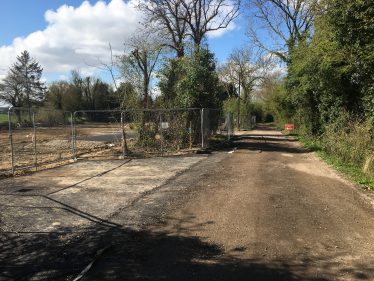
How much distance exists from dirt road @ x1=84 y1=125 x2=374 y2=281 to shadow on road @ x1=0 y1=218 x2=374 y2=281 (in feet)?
0.04

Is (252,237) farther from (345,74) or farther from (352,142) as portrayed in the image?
(345,74)

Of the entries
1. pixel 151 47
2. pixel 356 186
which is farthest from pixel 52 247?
pixel 151 47

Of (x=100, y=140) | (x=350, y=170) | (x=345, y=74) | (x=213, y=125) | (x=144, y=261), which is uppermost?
(x=345, y=74)

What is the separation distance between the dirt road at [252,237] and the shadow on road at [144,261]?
13 mm

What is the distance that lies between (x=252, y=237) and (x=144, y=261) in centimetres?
Answer: 186

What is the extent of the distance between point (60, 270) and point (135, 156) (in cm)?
1255

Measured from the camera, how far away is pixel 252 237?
21.6 feet

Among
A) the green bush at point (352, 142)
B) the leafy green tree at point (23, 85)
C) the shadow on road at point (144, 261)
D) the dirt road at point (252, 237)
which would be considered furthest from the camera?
the leafy green tree at point (23, 85)

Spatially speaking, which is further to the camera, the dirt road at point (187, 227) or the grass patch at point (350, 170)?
the grass patch at point (350, 170)

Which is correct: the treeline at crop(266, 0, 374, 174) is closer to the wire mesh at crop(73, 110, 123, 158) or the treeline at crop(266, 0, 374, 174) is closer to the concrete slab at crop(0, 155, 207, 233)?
the concrete slab at crop(0, 155, 207, 233)

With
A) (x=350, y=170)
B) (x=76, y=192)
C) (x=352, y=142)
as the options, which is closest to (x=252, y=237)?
(x=76, y=192)

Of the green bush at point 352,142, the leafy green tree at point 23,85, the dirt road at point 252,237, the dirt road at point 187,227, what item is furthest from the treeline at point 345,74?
the leafy green tree at point 23,85

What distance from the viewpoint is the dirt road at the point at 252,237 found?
210 inches

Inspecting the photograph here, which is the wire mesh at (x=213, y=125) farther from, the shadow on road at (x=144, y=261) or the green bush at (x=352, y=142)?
the shadow on road at (x=144, y=261)
